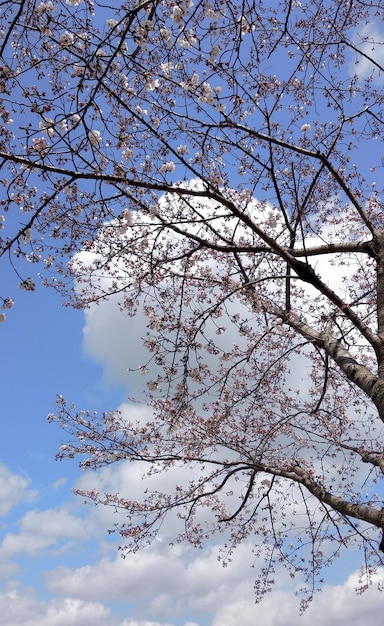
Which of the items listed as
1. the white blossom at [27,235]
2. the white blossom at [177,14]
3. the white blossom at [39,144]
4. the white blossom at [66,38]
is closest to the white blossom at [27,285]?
the white blossom at [27,235]

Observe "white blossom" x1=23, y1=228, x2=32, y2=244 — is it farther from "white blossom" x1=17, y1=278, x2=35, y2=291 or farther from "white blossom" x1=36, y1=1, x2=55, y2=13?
"white blossom" x1=36, y1=1, x2=55, y2=13

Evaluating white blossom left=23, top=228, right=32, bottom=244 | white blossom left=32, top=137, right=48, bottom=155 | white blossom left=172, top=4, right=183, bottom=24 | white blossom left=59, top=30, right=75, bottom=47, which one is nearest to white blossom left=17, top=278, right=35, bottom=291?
white blossom left=23, top=228, right=32, bottom=244

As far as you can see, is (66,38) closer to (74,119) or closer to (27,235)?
(74,119)

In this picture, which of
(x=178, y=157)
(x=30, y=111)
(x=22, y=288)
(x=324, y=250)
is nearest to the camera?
(x=30, y=111)

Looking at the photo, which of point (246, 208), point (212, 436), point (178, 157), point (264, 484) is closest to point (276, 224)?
point (246, 208)

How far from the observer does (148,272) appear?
6242 mm

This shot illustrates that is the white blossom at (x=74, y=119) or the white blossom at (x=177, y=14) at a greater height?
the white blossom at (x=177, y=14)

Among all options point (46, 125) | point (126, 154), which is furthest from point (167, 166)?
point (46, 125)

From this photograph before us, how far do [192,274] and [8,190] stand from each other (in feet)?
9.41

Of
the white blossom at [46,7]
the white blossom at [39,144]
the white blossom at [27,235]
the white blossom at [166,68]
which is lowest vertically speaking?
the white blossom at [27,235]

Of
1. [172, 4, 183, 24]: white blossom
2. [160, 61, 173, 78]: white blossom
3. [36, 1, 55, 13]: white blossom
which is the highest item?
[160, 61, 173, 78]: white blossom

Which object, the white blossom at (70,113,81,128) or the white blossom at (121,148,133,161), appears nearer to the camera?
the white blossom at (70,113,81,128)

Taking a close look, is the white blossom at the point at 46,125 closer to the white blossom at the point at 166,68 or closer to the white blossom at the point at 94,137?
the white blossom at the point at 94,137

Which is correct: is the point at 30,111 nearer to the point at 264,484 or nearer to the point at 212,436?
the point at 212,436
